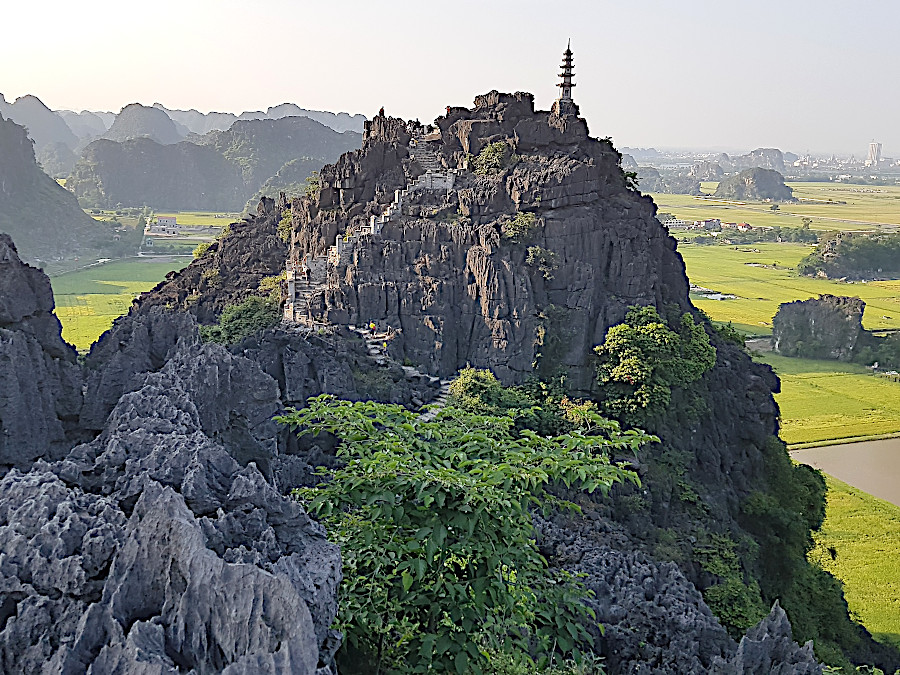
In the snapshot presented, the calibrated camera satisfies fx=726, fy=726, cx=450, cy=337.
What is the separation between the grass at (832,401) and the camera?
33.5m

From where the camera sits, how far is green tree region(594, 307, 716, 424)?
60.8ft

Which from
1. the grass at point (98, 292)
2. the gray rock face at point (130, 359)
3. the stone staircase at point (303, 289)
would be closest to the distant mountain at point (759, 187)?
the grass at point (98, 292)

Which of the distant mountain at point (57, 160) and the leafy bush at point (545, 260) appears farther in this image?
the distant mountain at point (57, 160)

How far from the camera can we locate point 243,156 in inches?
5022

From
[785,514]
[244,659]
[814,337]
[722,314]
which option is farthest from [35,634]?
[722,314]

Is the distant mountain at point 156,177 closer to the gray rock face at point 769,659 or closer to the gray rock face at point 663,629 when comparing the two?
the gray rock face at point 663,629

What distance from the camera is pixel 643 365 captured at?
18594 mm

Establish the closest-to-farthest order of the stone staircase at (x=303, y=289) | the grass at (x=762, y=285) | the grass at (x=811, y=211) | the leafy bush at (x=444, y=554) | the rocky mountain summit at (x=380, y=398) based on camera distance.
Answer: the rocky mountain summit at (x=380, y=398)
the leafy bush at (x=444, y=554)
the stone staircase at (x=303, y=289)
the grass at (x=762, y=285)
the grass at (x=811, y=211)

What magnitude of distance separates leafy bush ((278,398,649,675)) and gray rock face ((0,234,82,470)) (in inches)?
186

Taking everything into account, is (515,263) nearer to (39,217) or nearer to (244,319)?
(244,319)

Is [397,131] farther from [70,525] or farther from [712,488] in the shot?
[70,525]

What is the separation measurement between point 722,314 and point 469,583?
54308 millimetres

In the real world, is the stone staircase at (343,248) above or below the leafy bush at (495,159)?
below

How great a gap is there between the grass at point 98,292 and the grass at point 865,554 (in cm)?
3121
